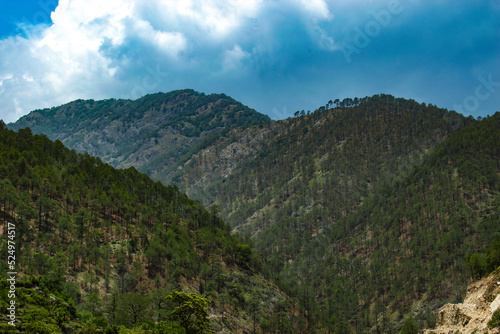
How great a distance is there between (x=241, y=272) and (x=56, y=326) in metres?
80.3

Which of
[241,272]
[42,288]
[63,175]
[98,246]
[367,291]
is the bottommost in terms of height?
[367,291]

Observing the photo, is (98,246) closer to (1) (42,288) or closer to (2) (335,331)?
(1) (42,288)

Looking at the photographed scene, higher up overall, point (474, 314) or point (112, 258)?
point (112, 258)

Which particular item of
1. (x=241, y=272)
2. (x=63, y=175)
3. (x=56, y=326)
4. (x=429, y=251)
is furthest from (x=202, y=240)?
(x=429, y=251)

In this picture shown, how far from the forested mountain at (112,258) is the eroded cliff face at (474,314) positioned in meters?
45.2

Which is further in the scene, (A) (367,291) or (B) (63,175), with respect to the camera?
(A) (367,291)

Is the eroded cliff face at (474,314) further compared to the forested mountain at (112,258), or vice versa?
the forested mountain at (112,258)

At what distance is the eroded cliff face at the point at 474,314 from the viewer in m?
58.1

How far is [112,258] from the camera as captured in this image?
9681 centimetres

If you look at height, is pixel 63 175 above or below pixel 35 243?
above

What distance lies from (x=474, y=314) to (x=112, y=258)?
7995cm

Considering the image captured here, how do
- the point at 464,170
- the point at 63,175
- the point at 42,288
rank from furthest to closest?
the point at 464,170 < the point at 63,175 < the point at 42,288

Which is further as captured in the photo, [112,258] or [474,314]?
[112,258]

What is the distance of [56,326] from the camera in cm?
4781
